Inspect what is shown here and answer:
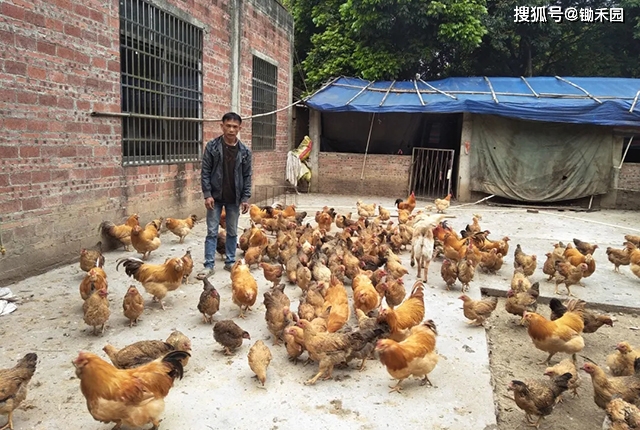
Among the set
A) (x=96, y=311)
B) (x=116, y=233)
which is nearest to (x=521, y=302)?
(x=96, y=311)

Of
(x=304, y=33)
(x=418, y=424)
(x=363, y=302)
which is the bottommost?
(x=418, y=424)

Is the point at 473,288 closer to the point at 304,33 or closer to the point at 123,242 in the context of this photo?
the point at 123,242

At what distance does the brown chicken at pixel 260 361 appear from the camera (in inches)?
162

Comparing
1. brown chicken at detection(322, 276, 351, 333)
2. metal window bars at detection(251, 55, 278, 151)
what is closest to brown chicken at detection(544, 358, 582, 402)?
brown chicken at detection(322, 276, 351, 333)

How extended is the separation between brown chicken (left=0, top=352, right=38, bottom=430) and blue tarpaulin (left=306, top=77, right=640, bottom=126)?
1327cm

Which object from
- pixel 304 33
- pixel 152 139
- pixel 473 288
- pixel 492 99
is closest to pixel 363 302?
pixel 473 288

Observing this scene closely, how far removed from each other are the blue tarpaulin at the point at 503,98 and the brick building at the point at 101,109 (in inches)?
205

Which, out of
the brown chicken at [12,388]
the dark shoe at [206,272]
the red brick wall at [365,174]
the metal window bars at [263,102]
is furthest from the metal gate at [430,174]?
the brown chicken at [12,388]

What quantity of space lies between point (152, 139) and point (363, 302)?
602 cm

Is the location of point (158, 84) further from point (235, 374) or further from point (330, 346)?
point (330, 346)

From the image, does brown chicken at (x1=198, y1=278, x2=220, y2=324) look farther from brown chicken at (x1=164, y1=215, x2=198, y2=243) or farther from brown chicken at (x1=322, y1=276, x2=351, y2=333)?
brown chicken at (x1=164, y1=215, x2=198, y2=243)

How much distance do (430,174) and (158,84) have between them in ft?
34.7

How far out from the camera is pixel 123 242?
7.92 meters

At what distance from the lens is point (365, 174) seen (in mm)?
16969
